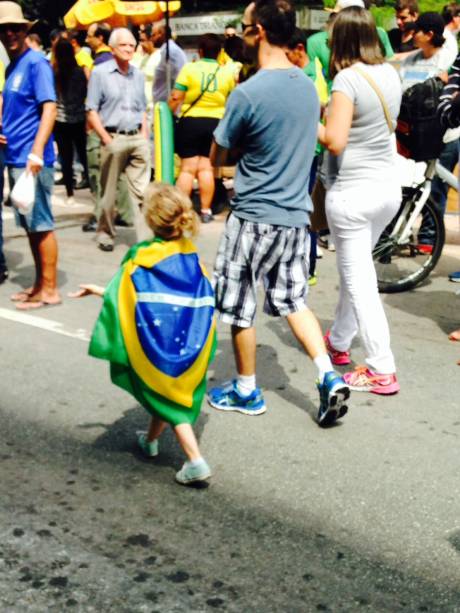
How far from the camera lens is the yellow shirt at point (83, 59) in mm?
12102

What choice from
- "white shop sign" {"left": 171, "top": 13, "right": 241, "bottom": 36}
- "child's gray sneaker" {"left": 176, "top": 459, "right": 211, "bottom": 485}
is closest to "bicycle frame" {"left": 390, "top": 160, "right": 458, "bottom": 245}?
"child's gray sneaker" {"left": 176, "top": 459, "right": 211, "bottom": 485}

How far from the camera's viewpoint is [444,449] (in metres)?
4.62

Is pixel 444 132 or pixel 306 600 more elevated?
pixel 444 132

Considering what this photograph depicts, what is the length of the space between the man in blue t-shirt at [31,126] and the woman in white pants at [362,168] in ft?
7.64

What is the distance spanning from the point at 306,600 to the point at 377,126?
8.64 ft

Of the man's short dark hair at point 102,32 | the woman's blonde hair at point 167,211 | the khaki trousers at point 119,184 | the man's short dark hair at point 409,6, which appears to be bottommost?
the khaki trousers at point 119,184

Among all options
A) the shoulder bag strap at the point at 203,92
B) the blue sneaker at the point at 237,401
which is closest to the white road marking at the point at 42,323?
the blue sneaker at the point at 237,401

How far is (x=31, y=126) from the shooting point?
681 centimetres

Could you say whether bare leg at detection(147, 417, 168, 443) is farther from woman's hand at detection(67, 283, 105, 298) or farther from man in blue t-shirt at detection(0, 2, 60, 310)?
man in blue t-shirt at detection(0, 2, 60, 310)

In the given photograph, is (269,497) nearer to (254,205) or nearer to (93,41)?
(254,205)

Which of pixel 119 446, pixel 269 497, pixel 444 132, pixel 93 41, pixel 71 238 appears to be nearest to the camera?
pixel 269 497

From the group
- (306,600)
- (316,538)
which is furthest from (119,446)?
(306,600)

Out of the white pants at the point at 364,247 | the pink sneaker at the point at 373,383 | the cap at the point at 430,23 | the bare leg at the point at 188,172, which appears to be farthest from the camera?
the bare leg at the point at 188,172

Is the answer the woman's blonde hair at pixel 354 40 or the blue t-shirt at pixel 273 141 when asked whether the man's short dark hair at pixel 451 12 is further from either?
the blue t-shirt at pixel 273 141
